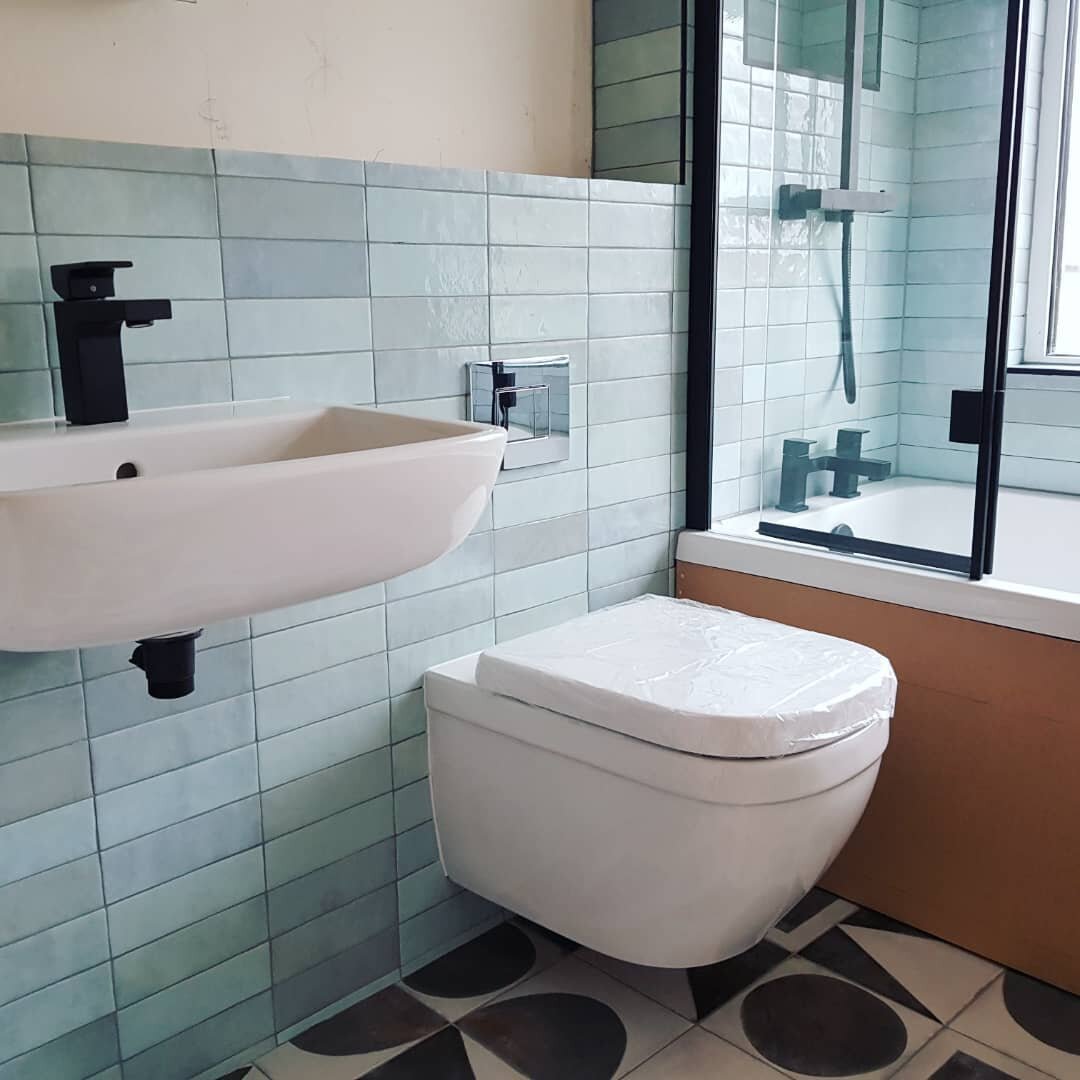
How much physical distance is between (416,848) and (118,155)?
104 centimetres

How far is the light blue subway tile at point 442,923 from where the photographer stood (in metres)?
1.73

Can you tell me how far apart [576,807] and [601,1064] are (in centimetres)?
35

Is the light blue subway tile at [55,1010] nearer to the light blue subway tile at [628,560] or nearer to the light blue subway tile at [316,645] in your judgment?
the light blue subway tile at [316,645]

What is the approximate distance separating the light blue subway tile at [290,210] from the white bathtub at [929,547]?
0.86 m

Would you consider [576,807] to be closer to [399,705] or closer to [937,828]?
[399,705]

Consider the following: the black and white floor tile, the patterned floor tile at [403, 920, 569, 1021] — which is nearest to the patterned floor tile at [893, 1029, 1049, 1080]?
the black and white floor tile

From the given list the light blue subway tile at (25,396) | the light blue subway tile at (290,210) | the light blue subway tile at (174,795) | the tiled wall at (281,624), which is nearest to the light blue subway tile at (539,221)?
the tiled wall at (281,624)

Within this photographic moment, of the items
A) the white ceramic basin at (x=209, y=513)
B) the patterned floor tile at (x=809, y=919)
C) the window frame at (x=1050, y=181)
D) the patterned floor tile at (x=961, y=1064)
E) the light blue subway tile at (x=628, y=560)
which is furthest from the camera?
the window frame at (x=1050, y=181)

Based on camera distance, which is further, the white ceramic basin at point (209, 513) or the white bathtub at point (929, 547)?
the white bathtub at point (929, 547)

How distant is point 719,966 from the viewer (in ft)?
5.75

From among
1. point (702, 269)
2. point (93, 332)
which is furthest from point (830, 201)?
point (93, 332)

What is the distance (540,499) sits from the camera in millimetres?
1795

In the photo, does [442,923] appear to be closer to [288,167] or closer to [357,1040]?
[357,1040]

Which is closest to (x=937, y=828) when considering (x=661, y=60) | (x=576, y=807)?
(x=576, y=807)
